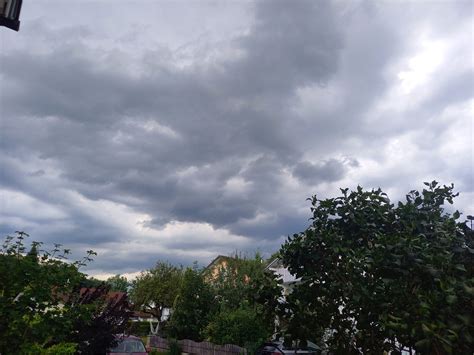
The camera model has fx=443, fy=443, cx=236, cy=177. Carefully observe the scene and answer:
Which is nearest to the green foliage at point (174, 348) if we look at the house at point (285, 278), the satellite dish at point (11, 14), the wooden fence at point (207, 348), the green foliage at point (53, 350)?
the wooden fence at point (207, 348)

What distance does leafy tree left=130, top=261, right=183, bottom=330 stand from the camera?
46.7 meters

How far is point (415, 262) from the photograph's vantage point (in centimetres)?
561

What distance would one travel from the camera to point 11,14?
6.66m

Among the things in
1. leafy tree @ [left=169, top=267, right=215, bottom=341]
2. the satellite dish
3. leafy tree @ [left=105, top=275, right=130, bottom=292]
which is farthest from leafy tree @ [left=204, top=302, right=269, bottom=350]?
leafy tree @ [left=105, top=275, right=130, bottom=292]

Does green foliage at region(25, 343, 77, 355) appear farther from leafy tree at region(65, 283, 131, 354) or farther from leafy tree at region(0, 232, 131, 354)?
leafy tree at region(65, 283, 131, 354)

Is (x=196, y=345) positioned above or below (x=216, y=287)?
below

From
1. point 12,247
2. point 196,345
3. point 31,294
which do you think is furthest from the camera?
point 196,345

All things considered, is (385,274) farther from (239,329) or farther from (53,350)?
(239,329)

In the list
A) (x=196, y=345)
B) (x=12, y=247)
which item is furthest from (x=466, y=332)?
(x=196, y=345)

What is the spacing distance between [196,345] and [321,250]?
811 inches

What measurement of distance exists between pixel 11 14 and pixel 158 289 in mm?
42671

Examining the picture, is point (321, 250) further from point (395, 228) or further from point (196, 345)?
point (196, 345)

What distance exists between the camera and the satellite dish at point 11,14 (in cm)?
662

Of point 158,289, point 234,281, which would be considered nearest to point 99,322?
point 234,281
